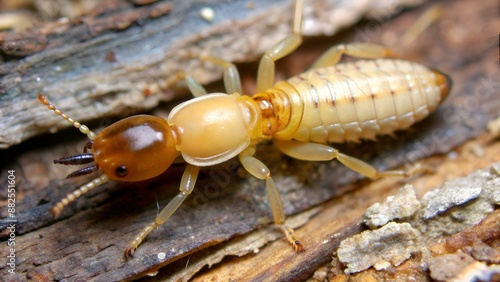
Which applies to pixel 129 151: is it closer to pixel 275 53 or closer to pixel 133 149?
pixel 133 149

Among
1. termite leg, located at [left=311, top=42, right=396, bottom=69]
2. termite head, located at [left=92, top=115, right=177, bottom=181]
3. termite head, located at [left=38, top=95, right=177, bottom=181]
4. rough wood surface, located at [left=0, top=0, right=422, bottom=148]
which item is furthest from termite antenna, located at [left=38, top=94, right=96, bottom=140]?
termite leg, located at [left=311, top=42, right=396, bottom=69]

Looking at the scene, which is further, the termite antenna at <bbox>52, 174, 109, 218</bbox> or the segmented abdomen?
the segmented abdomen

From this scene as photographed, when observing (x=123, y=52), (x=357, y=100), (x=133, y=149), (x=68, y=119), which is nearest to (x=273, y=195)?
(x=357, y=100)

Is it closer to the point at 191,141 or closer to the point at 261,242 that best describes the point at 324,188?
the point at 261,242

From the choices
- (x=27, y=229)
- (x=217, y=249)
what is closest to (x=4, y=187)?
(x=27, y=229)

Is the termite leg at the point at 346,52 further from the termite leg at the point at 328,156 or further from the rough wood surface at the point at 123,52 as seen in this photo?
the termite leg at the point at 328,156

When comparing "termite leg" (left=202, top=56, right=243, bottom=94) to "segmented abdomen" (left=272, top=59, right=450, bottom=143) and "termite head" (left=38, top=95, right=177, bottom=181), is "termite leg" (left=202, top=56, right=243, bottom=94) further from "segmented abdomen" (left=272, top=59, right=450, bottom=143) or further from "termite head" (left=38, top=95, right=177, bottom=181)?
"termite head" (left=38, top=95, right=177, bottom=181)

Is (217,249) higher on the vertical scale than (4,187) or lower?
lower
